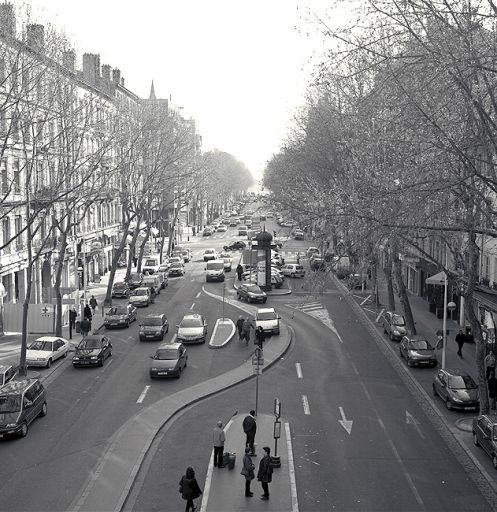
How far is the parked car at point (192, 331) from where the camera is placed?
40.5m

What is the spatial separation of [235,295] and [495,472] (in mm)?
40540

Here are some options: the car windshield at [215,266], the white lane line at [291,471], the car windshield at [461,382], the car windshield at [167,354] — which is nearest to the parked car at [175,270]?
the car windshield at [215,266]

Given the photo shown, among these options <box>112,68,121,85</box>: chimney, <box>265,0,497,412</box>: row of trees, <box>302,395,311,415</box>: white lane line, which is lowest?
<box>302,395,311,415</box>: white lane line

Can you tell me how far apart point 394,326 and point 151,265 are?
140 ft

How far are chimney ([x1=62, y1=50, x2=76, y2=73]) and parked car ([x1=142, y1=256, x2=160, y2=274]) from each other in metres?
41.4

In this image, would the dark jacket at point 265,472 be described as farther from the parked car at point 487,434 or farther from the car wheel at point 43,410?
the car wheel at point 43,410

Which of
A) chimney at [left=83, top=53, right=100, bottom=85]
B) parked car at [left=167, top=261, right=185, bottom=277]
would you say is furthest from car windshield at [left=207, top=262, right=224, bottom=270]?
chimney at [left=83, top=53, right=100, bottom=85]

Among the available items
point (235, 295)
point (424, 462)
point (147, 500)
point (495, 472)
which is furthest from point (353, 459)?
point (235, 295)

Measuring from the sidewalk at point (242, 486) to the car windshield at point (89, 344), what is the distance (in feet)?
45.2

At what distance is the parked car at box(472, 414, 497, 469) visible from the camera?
21422mm

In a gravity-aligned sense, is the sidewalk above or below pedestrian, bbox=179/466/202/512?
below

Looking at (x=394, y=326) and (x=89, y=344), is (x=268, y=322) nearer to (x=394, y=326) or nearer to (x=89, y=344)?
(x=394, y=326)

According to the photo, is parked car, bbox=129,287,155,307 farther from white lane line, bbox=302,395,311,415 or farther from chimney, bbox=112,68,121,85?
chimney, bbox=112,68,121,85

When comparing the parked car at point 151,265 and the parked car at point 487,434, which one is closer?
the parked car at point 487,434
